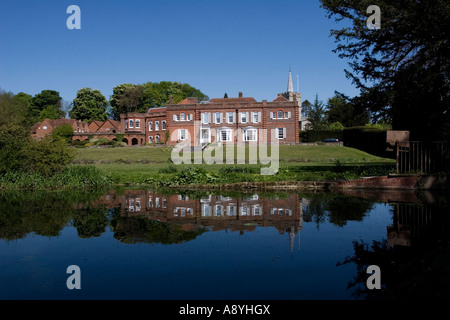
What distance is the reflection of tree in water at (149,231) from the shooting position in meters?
8.73

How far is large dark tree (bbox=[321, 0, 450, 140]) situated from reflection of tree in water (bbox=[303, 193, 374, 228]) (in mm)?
5778

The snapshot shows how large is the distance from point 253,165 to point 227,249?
793 inches

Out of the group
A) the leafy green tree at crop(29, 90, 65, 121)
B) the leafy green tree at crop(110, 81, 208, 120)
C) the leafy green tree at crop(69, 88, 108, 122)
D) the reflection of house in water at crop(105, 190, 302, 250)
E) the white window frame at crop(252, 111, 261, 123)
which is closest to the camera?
the reflection of house in water at crop(105, 190, 302, 250)

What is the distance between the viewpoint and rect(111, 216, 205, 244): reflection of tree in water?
8734 mm

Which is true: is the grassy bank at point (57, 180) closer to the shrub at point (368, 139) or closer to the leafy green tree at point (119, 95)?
the shrub at point (368, 139)

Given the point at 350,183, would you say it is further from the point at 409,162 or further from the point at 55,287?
the point at 55,287

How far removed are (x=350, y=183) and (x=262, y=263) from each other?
472 inches

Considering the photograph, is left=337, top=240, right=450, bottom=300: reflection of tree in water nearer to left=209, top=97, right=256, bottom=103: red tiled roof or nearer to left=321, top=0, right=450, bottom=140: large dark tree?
left=321, top=0, right=450, bottom=140: large dark tree

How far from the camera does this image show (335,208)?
12.6m

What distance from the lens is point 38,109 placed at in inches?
4063

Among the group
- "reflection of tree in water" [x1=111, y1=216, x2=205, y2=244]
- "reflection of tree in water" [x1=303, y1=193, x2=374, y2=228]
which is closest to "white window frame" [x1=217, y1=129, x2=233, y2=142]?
"reflection of tree in water" [x1=303, y1=193, x2=374, y2=228]

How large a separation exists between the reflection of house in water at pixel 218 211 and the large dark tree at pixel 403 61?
23.4 feet

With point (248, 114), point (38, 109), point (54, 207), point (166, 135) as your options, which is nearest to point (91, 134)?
point (166, 135)

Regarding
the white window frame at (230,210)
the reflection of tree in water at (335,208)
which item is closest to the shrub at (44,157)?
the white window frame at (230,210)
